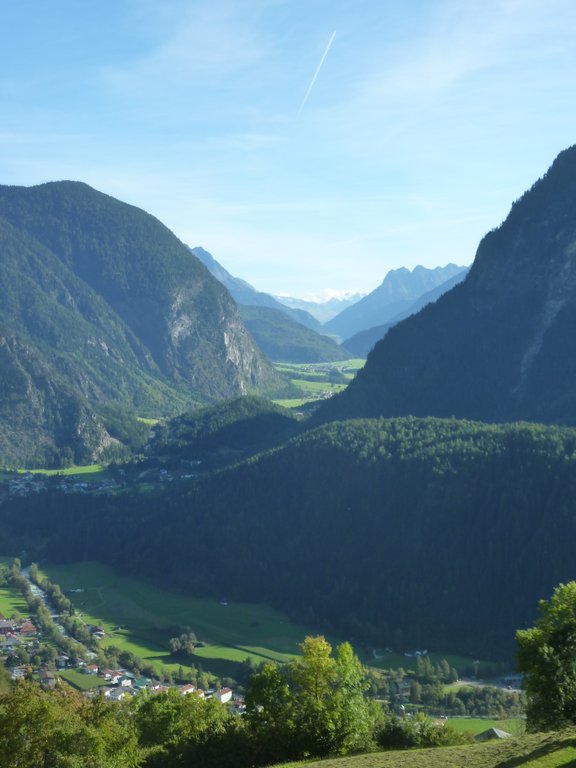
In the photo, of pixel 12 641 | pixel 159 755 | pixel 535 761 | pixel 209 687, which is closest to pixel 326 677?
pixel 159 755

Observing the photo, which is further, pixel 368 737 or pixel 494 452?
pixel 494 452

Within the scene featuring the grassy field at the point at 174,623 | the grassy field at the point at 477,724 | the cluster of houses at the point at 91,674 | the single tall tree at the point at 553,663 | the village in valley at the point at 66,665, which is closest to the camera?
the single tall tree at the point at 553,663

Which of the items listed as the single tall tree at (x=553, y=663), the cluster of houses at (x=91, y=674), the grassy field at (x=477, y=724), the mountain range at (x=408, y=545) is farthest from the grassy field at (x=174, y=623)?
the single tall tree at (x=553, y=663)

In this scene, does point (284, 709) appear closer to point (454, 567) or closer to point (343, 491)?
point (454, 567)

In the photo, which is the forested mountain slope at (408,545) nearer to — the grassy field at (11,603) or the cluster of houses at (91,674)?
the grassy field at (11,603)

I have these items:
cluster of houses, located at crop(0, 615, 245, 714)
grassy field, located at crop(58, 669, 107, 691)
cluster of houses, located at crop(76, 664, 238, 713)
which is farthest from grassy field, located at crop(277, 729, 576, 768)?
grassy field, located at crop(58, 669, 107, 691)

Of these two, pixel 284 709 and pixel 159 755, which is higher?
pixel 284 709
